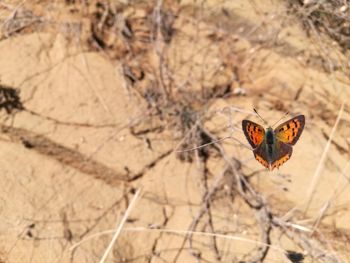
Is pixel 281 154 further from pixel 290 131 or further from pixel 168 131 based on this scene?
pixel 168 131

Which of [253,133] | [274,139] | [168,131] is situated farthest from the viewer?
[168,131]

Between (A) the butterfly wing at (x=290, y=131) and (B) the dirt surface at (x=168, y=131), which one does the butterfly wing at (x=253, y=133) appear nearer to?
(A) the butterfly wing at (x=290, y=131)

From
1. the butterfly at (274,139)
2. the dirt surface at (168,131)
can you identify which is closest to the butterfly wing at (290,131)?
the butterfly at (274,139)

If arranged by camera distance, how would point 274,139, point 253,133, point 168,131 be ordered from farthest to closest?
point 168,131, point 274,139, point 253,133

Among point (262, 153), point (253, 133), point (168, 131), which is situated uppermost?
point (253, 133)

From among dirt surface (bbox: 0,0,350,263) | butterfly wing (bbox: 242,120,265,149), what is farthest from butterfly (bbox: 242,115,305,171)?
dirt surface (bbox: 0,0,350,263)

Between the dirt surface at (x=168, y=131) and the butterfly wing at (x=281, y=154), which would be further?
the dirt surface at (x=168, y=131)

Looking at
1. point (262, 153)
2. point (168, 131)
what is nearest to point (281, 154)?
point (262, 153)

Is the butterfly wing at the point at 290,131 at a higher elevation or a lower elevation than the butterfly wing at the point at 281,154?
higher

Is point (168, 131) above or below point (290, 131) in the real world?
below
